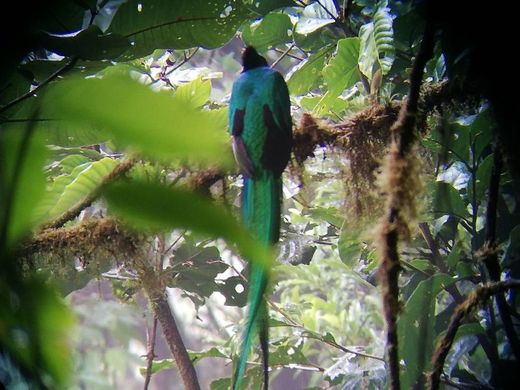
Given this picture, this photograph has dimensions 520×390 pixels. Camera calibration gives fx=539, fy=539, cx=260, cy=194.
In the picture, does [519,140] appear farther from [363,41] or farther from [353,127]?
[363,41]

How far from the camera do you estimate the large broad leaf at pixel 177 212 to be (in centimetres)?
29

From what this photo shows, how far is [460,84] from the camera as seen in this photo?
1316 mm

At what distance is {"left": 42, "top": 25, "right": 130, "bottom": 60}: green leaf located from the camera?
0.94 meters

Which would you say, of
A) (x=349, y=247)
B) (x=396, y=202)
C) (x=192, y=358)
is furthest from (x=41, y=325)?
(x=192, y=358)

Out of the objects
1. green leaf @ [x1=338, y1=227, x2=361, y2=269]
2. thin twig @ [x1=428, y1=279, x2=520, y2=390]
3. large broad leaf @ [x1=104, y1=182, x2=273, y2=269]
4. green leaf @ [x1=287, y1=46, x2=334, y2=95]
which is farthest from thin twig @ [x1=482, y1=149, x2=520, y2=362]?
large broad leaf @ [x1=104, y1=182, x2=273, y2=269]

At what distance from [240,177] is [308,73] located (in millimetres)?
460

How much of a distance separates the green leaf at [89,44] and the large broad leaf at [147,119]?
646mm

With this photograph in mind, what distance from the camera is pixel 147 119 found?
0.28m

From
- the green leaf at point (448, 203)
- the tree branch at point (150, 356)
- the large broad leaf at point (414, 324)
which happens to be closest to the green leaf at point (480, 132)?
the green leaf at point (448, 203)

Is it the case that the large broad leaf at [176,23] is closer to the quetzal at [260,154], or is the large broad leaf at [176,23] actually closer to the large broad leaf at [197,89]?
the quetzal at [260,154]

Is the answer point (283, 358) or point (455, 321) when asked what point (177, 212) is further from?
point (283, 358)

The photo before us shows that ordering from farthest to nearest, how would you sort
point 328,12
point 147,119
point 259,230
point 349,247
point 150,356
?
point 150,356 → point 349,247 → point 328,12 → point 259,230 → point 147,119

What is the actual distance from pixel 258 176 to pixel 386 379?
2.94 feet

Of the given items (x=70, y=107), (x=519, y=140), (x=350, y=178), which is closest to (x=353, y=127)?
(x=350, y=178)
